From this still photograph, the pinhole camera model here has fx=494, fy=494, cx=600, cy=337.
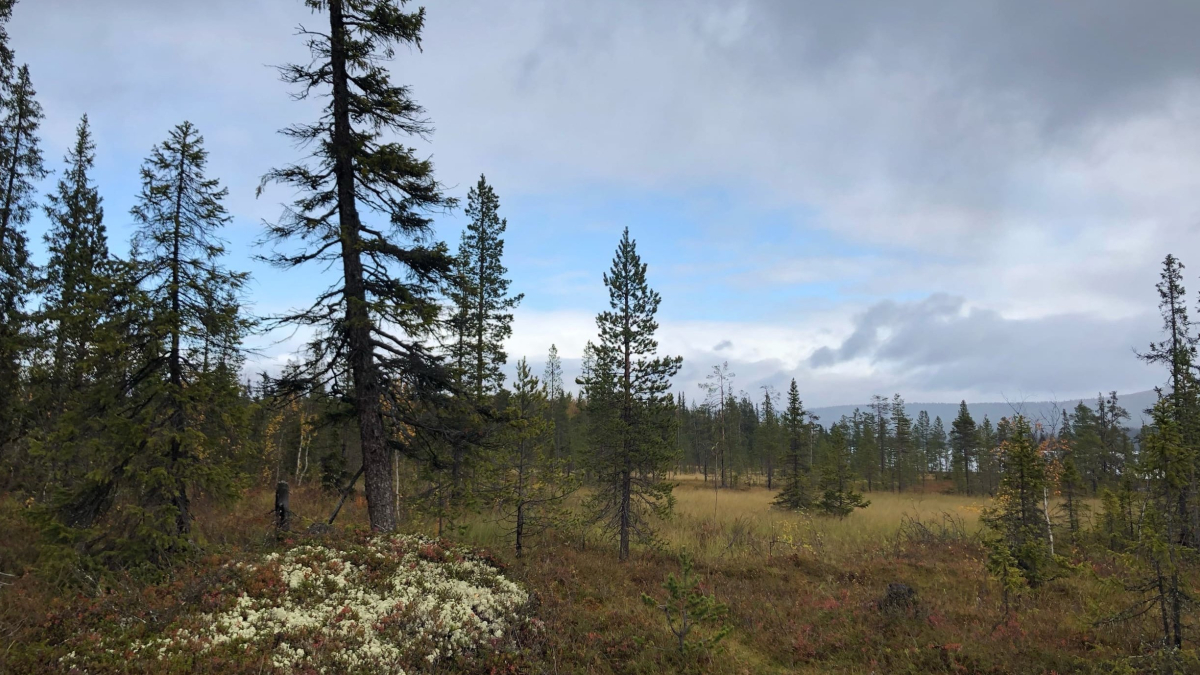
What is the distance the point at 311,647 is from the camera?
18.5 ft

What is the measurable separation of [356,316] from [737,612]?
32.3 ft

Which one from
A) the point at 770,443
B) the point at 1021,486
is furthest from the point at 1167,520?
the point at 770,443

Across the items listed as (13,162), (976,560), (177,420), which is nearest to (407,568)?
(177,420)

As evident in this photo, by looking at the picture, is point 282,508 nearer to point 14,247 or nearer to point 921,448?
point 14,247

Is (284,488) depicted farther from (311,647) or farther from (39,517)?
(311,647)

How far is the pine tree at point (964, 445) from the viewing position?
5059 cm

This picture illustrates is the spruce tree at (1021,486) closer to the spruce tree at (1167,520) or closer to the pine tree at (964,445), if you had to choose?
the spruce tree at (1167,520)

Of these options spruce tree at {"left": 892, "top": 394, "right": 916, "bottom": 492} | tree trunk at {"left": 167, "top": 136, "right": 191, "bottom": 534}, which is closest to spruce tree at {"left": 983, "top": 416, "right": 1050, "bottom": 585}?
tree trunk at {"left": 167, "top": 136, "right": 191, "bottom": 534}

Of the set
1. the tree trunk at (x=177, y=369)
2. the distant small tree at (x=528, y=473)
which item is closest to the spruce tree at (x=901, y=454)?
the distant small tree at (x=528, y=473)

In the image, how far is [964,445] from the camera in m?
51.3

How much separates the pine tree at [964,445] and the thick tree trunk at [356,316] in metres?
56.4

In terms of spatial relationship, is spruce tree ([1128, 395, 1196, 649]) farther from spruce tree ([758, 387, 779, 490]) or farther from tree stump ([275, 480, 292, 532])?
spruce tree ([758, 387, 779, 490])

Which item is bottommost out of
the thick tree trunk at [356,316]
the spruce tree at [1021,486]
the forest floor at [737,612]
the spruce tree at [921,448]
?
the spruce tree at [921,448]

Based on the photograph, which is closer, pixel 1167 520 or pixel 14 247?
pixel 1167 520
